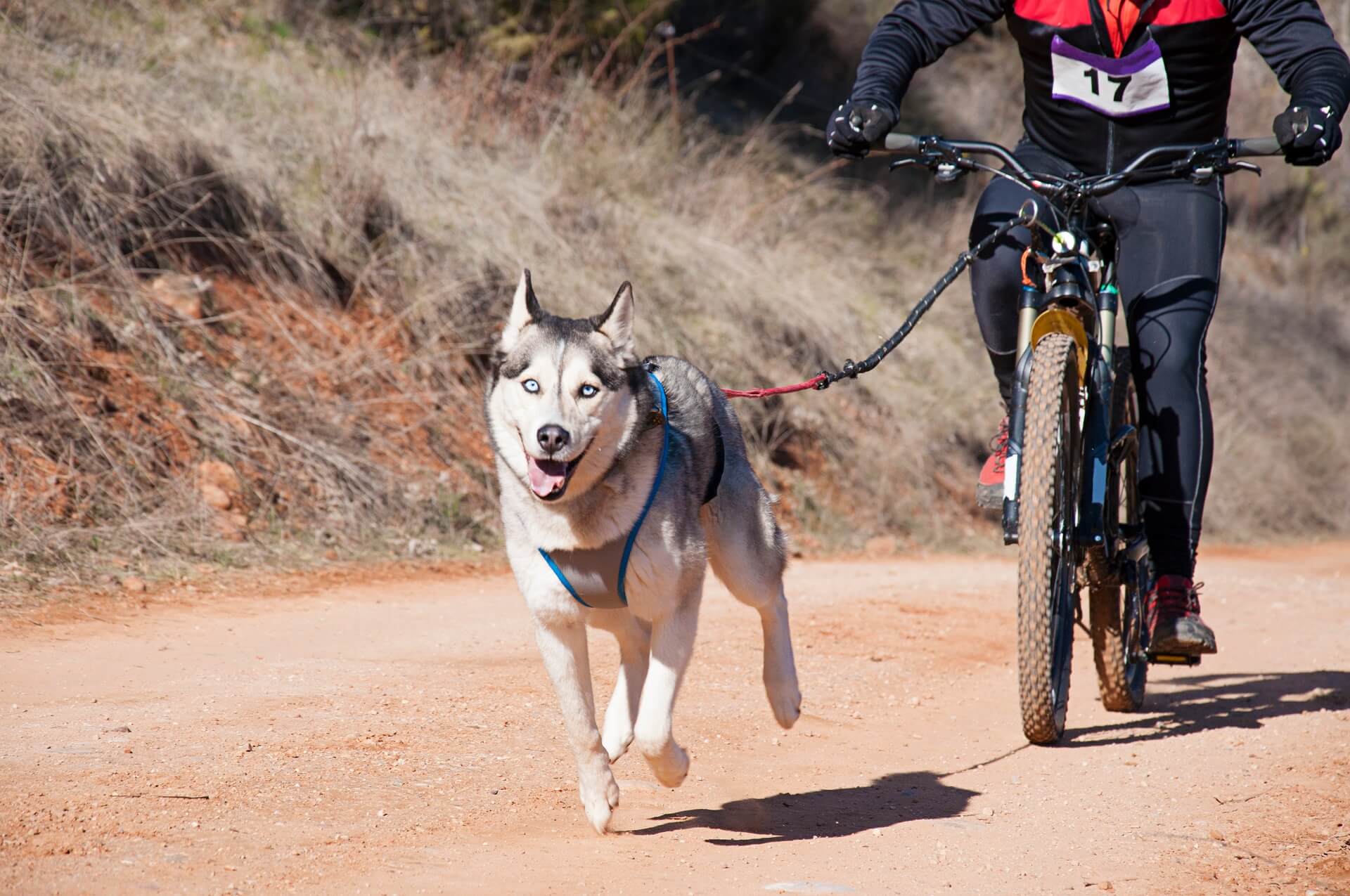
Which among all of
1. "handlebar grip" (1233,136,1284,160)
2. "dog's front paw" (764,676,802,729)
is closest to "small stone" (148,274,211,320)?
"dog's front paw" (764,676,802,729)

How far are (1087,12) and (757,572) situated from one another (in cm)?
229

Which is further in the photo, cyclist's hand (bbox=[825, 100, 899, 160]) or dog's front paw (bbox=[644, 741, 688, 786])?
cyclist's hand (bbox=[825, 100, 899, 160])

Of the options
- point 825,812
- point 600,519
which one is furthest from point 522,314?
point 825,812

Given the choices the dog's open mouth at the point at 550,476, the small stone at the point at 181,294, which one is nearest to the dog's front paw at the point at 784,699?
the dog's open mouth at the point at 550,476

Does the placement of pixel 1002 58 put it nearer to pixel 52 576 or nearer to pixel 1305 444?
pixel 1305 444

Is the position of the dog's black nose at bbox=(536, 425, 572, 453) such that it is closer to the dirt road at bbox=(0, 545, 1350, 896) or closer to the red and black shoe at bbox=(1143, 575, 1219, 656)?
the dirt road at bbox=(0, 545, 1350, 896)

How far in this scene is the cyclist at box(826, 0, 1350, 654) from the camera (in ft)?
14.9

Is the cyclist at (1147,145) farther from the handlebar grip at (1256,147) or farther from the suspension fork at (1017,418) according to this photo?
the handlebar grip at (1256,147)

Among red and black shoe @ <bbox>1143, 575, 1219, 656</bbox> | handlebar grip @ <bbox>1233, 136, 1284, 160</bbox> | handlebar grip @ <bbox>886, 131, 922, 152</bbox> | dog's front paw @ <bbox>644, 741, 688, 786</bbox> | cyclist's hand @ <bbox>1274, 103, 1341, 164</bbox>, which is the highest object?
cyclist's hand @ <bbox>1274, 103, 1341, 164</bbox>

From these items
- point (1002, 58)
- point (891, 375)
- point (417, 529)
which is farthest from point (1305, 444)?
point (417, 529)

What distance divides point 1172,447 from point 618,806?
2.42 m

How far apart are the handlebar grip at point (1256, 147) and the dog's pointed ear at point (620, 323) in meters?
1.95

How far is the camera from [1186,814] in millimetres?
3900

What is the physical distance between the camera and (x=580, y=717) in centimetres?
362
